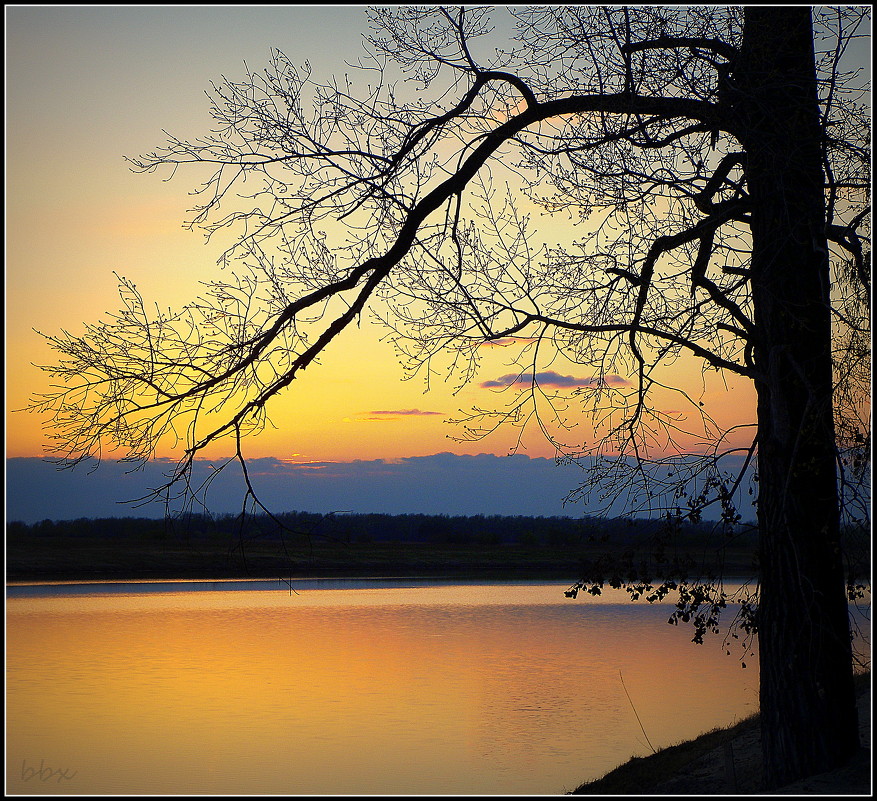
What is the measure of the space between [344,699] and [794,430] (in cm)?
1628

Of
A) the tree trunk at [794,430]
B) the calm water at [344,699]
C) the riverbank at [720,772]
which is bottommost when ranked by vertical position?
the calm water at [344,699]

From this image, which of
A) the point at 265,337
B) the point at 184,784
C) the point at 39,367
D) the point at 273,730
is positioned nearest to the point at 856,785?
the point at 265,337

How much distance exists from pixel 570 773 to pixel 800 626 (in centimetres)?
821

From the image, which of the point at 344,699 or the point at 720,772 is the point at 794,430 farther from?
the point at 344,699

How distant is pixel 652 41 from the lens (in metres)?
8.48

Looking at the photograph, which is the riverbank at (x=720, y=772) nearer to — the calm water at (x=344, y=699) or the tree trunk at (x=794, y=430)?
the tree trunk at (x=794, y=430)

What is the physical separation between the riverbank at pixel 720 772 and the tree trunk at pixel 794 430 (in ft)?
1.07

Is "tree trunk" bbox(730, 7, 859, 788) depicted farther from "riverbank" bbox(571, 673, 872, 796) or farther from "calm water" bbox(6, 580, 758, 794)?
"calm water" bbox(6, 580, 758, 794)

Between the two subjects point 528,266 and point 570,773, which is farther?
point 570,773

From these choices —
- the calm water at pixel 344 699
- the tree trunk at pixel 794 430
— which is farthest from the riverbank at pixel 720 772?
the calm water at pixel 344 699

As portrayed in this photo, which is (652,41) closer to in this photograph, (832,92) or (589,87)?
(589,87)

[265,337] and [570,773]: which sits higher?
[265,337]

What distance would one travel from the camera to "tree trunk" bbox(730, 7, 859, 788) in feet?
26.6

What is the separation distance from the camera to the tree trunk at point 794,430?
8117 millimetres
